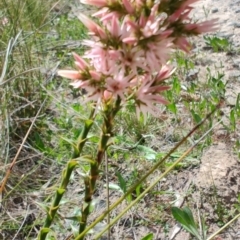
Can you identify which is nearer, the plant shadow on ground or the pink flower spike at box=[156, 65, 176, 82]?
the pink flower spike at box=[156, 65, 176, 82]

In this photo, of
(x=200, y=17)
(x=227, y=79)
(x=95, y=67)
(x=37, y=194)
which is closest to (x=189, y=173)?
(x=37, y=194)

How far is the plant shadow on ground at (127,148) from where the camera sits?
217 cm

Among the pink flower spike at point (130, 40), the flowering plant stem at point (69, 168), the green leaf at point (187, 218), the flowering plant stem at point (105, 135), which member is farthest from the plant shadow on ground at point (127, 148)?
the pink flower spike at point (130, 40)

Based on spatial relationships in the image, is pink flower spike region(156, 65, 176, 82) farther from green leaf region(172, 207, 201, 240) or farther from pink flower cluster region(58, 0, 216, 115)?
green leaf region(172, 207, 201, 240)

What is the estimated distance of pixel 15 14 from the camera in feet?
9.89

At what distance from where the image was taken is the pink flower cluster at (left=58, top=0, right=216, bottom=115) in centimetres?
116

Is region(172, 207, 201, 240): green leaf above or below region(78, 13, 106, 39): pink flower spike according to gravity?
below

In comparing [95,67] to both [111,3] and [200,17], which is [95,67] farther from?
[200,17]

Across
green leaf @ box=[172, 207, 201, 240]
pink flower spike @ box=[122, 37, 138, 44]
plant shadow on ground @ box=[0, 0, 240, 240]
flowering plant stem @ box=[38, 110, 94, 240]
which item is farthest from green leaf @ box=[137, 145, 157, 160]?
pink flower spike @ box=[122, 37, 138, 44]

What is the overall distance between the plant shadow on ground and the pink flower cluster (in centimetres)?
55

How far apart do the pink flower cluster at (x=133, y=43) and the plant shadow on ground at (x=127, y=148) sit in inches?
21.7

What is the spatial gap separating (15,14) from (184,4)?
199 cm

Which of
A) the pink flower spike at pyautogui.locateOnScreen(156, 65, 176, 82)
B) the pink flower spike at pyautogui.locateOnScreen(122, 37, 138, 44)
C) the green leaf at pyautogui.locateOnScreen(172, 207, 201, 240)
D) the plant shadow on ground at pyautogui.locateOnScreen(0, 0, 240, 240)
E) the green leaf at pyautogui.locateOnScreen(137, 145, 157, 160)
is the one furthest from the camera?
the green leaf at pyautogui.locateOnScreen(137, 145, 157, 160)

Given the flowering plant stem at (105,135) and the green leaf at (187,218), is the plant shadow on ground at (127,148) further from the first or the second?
the flowering plant stem at (105,135)
